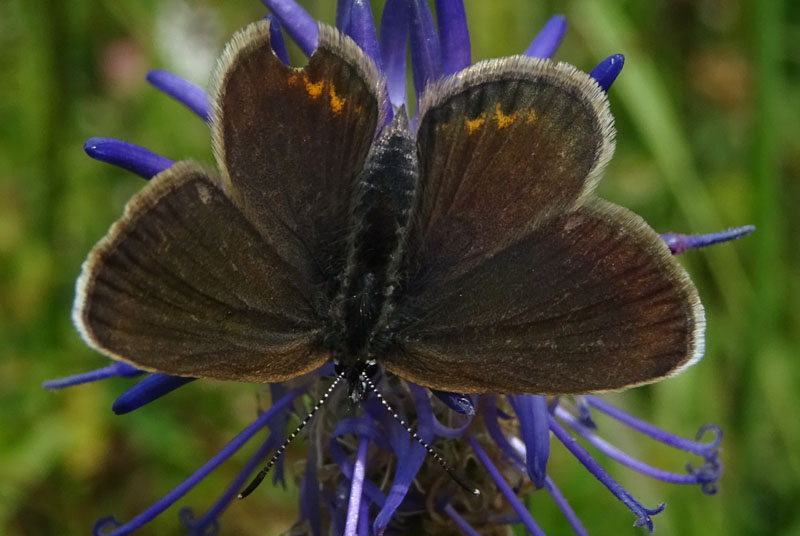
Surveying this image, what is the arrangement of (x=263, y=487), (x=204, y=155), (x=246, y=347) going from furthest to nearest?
(x=204, y=155), (x=263, y=487), (x=246, y=347)

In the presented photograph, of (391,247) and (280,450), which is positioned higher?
(391,247)

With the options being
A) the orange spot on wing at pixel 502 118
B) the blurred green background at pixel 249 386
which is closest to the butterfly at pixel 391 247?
the orange spot on wing at pixel 502 118

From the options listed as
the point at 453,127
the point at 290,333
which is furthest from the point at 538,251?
the point at 290,333

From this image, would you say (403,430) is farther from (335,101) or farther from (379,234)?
(335,101)

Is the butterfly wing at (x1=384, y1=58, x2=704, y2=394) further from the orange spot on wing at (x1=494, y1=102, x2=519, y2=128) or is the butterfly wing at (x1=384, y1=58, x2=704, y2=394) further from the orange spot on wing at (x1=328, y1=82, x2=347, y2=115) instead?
the orange spot on wing at (x1=328, y1=82, x2=347, y2=115)

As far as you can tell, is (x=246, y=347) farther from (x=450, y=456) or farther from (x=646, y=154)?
(x=646, y=154)

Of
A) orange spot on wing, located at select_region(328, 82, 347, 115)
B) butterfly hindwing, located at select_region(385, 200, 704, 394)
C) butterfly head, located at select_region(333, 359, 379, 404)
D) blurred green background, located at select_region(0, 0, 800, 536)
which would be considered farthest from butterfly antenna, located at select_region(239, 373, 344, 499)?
blurred green background, located at select_region(0, 0, 800, 536)

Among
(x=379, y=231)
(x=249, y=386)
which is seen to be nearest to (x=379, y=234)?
(x=379, y=231)

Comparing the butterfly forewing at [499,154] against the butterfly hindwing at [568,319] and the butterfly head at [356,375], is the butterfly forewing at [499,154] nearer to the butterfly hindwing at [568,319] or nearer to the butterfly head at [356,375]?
the butterfly hindwing at [568,319]
